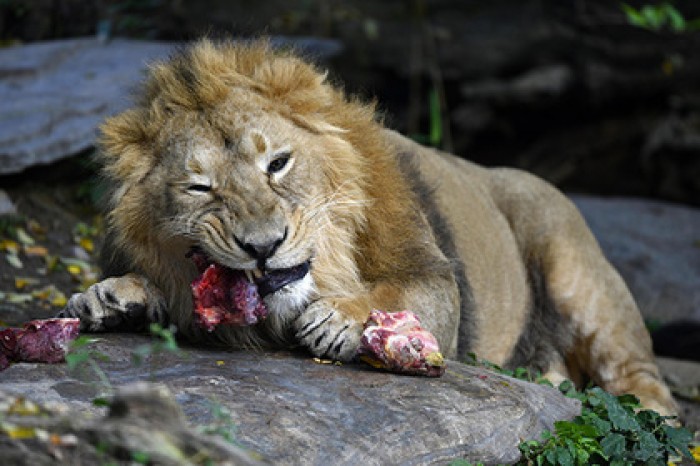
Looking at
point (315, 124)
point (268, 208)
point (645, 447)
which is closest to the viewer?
point (268, 208)

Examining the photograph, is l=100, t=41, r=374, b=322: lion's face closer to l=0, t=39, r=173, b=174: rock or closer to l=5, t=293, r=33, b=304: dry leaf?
l=5, t=293, r=33, b=304: dry leaf

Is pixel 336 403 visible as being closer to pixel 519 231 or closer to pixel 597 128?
pixel 519 231

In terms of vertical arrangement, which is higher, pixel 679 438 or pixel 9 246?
pixel 679 438

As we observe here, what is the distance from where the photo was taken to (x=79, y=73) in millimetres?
8562

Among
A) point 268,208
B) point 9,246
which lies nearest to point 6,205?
point 9,246

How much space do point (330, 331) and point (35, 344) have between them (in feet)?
3.46

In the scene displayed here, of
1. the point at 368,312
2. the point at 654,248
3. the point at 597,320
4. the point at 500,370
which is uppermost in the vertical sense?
the point at 368,312

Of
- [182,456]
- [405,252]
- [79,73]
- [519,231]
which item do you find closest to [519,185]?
[519,231]

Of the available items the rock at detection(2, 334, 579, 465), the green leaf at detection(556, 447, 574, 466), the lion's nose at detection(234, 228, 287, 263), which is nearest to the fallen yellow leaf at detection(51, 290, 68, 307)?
the rock at detection(2, 334, 579, 465)

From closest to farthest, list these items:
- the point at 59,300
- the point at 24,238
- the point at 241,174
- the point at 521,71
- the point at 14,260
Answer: the point at 241,174 < the point at 59,300 < the point at 14,260 < the point at 24,238 < the point at 521,71

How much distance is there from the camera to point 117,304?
14.2ft

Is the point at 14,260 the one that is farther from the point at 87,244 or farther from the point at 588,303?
the point at 588,303

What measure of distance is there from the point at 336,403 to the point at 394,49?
6.66 meters

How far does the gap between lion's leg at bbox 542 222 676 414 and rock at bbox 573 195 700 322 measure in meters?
1.46
